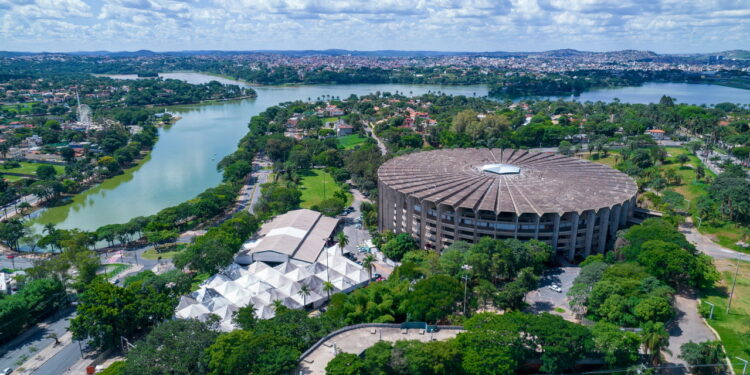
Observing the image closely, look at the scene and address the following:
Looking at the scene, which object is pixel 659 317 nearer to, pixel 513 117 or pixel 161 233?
pixel 161 233

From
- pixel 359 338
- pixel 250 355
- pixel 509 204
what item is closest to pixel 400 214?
pixel 509 204

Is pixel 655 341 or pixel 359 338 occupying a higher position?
pixel 655 341

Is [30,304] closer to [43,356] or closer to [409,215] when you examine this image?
[43,356]

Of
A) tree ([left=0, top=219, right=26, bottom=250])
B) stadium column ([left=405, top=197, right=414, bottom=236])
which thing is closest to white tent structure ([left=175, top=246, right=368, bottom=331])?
stadium column ([left=405, top=197, right=414, bottom=236])

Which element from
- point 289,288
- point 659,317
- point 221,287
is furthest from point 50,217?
point 659,317

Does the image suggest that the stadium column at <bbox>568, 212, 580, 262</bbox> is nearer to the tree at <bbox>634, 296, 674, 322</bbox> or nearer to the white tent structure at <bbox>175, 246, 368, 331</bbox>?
the tree at <bbox>634, 296, 674, 322</bbox>

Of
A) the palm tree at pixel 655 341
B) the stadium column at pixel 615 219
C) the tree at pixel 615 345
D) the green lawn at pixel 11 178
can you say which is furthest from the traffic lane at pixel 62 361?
the green lawn at pixel 11 178

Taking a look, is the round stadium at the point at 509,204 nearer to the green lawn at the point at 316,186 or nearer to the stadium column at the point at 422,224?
the stadium column at the point at 422,224
